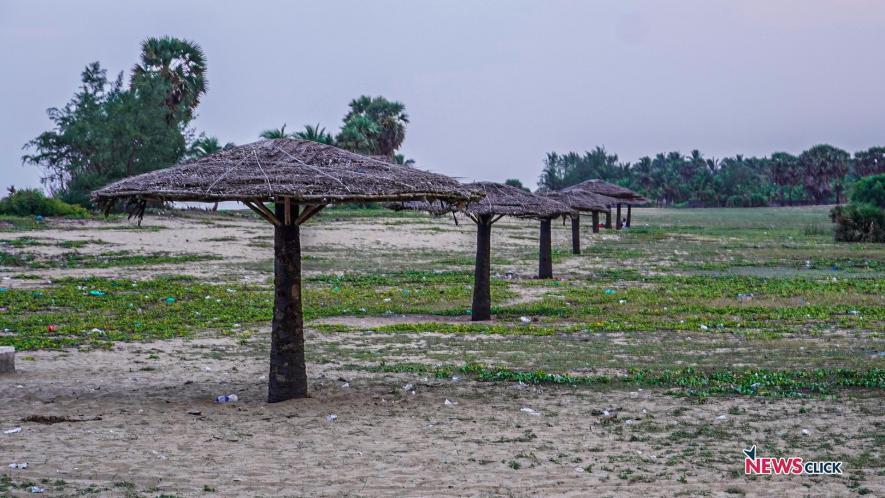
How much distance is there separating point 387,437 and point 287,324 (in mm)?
2339

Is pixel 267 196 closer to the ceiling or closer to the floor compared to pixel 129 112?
closer to the floor

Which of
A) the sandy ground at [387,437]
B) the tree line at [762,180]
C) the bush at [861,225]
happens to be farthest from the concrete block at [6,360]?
the tree line at [762,180]

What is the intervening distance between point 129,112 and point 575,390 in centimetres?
3706

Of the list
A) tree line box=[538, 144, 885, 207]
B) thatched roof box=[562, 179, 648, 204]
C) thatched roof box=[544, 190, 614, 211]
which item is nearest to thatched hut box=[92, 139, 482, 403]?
thatched roof box=[544, 190, 614, 211]

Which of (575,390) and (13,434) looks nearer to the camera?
(13,434)

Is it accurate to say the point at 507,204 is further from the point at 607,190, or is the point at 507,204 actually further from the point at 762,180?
the point at 762,180

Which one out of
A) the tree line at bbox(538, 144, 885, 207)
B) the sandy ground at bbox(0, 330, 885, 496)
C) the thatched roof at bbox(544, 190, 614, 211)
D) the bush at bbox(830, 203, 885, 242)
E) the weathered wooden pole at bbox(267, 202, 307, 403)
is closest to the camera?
the sandy ground at bbox(0, 330, 885, 496)

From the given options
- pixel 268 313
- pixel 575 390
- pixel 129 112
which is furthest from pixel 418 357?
pixel 129 112

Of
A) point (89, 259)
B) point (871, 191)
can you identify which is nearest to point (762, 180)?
point (871, 191)

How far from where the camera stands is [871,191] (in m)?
54.4

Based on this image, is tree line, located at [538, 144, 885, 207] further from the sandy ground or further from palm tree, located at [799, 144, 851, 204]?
the sandy ground

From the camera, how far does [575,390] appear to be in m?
11.0

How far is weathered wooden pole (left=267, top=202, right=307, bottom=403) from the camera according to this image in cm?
1048

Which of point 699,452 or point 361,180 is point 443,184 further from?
point 699,452
